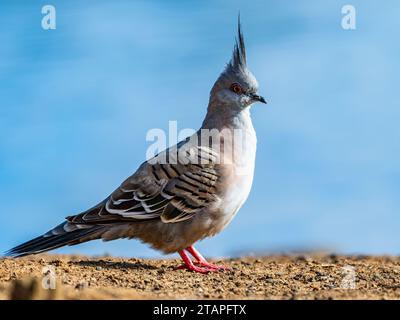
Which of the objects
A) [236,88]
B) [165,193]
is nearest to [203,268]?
[165,193]

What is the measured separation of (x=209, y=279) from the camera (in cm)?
961

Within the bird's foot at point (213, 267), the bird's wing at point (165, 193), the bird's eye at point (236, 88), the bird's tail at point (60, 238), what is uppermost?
the bird's eye at point (236, 88)

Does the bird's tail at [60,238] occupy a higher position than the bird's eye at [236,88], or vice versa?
the bird's eye at [236,88]

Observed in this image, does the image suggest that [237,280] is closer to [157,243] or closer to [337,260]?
[157,243]

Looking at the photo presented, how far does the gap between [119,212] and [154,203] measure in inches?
19.8

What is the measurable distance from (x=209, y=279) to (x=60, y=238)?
2092 mm

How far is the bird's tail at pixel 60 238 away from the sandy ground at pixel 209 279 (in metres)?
0.37

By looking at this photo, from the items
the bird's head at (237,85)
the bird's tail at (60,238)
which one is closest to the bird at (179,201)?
the bird's tail at (60,238)

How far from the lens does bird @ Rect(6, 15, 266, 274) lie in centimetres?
965

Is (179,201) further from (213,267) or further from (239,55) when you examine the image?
(239,55)

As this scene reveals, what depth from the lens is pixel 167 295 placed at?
7914 mm

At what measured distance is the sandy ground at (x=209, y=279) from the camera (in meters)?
7.96

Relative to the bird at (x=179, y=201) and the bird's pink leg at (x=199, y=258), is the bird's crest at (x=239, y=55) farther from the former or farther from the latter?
the bird's pink leg at (x=199, y=258)
